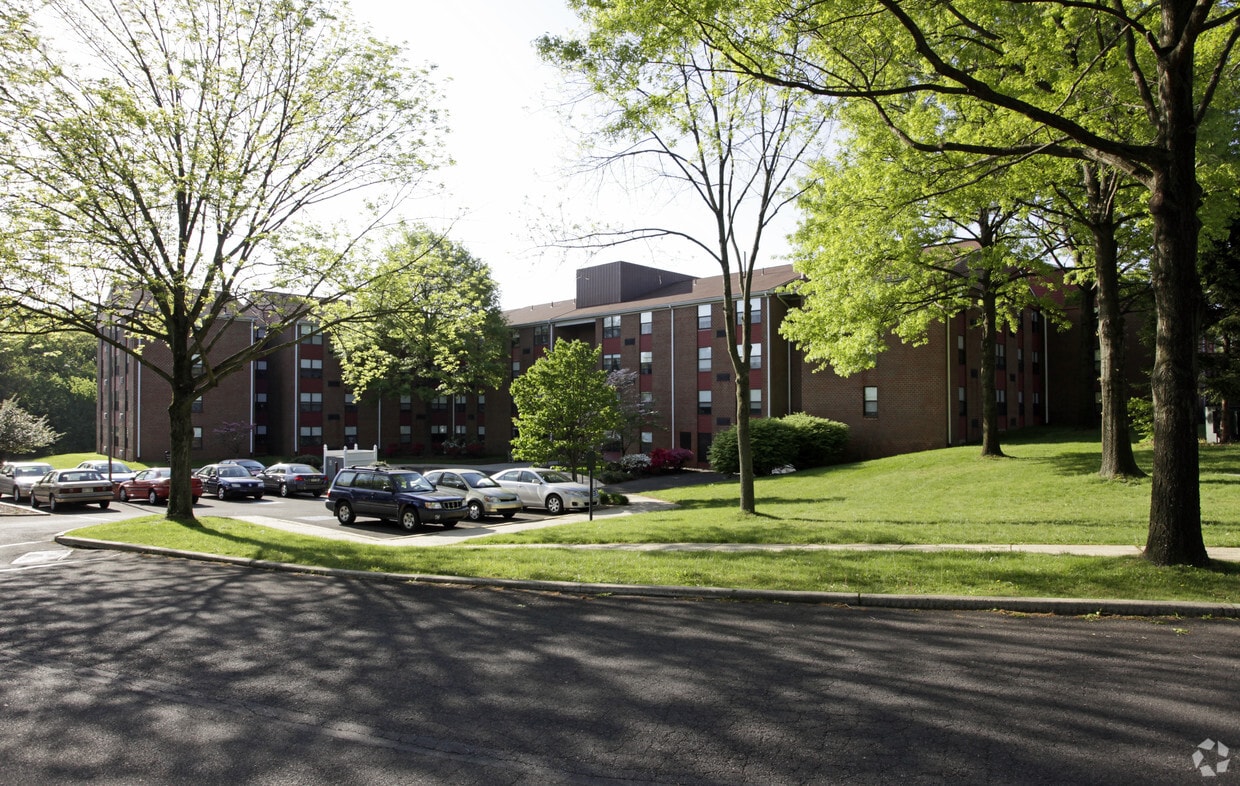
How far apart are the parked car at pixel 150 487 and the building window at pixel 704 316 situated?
90.6 feet

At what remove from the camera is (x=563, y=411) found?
2595 cm

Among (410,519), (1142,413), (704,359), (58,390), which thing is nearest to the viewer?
(410,519)

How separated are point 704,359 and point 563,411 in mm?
20477

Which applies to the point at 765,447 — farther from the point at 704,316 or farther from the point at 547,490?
the point at 547,490

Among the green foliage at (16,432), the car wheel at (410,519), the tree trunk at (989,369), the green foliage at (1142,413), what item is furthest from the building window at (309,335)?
the green foliage at (1142,413)

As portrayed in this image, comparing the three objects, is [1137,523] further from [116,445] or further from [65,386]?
[65,386]

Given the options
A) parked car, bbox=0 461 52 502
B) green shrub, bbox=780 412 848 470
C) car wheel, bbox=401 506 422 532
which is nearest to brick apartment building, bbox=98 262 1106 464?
green shrub, bbox=780 412 848 470

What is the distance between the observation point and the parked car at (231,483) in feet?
101

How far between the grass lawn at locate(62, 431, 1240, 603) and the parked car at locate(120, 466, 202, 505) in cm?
1199

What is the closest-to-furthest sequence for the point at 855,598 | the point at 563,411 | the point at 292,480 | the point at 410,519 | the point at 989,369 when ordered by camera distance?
the point at 855,598 < the point at 410,519 < the point at 563,411 < the point at 989,369 < the point at 292,480

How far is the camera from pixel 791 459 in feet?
116

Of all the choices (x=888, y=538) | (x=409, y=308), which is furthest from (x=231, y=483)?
(x=888, y=538)

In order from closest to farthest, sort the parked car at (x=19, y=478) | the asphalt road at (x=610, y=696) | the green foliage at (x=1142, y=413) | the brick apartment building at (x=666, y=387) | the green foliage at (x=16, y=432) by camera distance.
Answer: the asphalt road at (x=610, y=696) → the green foliage at (x=1142, y=413) → the parked car at (x=19, y=478) → the brick apartment building at (x=666, y=387) → the green foliage at (x=16, y=432)

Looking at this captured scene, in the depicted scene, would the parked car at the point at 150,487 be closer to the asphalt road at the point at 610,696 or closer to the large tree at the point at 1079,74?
the asphalt road at the point at 610,696
